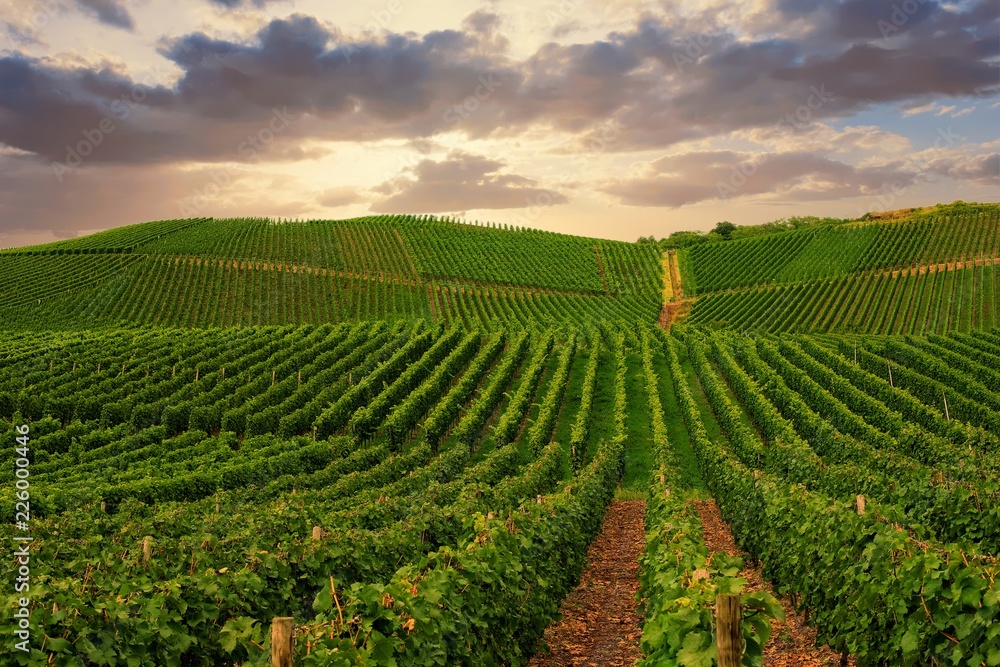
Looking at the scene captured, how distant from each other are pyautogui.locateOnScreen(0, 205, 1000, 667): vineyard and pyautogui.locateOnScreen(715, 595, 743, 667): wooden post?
2.6 inches

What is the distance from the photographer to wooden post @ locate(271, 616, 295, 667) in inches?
210

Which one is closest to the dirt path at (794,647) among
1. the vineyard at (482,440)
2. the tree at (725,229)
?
the vineyard at (482,440)

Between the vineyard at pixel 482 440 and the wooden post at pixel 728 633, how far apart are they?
0.07 meters

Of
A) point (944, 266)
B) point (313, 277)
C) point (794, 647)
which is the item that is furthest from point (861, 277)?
point (794, 647)

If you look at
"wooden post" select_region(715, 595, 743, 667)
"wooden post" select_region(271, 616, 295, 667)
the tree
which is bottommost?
"wooden post" select_region(715, 595, 743, 667)

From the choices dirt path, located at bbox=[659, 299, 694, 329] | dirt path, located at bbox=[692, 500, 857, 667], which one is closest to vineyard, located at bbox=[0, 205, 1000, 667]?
dirt path, located at bbox=[692, 500, 857, 667]

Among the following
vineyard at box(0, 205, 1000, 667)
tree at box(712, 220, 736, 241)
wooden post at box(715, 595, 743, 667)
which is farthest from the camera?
tree at box(712, 220, 736, 241)

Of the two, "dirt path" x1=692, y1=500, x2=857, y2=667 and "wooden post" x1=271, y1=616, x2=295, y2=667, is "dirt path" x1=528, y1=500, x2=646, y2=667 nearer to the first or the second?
"dirt path" x1=692, y1=500, x2=857, y2=667

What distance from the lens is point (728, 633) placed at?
576 cm

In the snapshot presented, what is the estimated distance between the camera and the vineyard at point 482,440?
302 inches

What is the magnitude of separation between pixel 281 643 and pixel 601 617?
29.3ft

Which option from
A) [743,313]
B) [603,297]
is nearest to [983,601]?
[743,313]

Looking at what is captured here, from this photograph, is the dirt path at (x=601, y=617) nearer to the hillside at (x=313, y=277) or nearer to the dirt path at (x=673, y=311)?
the hillside at (x=313, y=277)

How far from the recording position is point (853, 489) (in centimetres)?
1688
